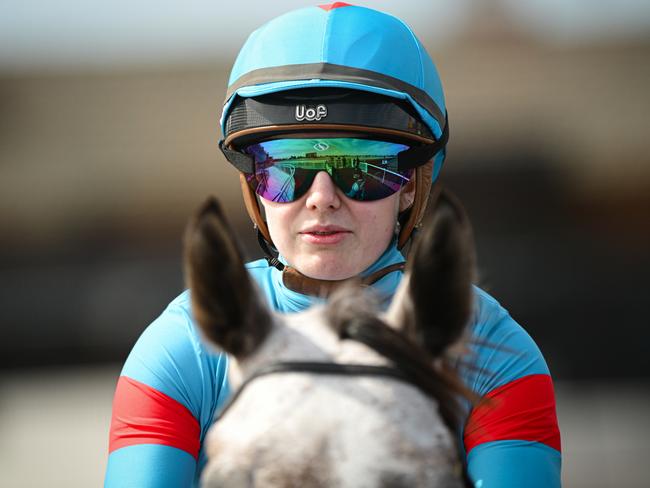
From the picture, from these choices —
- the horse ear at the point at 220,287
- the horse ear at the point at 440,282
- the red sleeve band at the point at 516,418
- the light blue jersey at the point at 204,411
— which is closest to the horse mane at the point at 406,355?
the horse ear at the point at 440,282

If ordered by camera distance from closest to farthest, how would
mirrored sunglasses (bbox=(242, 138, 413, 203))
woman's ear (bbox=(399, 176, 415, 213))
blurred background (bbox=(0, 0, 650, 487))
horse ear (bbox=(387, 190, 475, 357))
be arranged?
horse ear (bbox=(387, 190, 475, 357)), mirrored sunglasses (bbox=(242, 138, 413, 203)), woman's ear (bbox=(399, 176, 415, 213)), blurred background (bbox=(0, 0, 650, 487))

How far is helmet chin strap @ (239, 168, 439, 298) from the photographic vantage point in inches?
88.3

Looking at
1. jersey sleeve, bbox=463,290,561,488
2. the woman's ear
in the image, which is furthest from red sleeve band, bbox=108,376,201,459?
the woman's ear

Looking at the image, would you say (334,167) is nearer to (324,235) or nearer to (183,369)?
(324,235)

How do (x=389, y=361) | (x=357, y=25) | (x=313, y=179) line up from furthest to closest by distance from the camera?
(x=357, y=25), (x=313, y=179), (x=389, y=361)

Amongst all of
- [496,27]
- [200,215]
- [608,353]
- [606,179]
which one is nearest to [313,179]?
[200,215]

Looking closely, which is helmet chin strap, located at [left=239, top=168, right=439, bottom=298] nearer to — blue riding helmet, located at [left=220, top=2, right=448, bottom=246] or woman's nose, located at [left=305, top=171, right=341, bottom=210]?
blue riding helmet, located at [left=220, top=2, right=448, bottom=246]

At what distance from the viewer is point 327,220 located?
2.10 meters

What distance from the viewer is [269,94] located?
218cm

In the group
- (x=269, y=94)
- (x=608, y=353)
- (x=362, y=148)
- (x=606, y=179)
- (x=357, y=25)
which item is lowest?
(x=608, y=353)

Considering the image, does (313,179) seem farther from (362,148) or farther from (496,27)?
(496,27)

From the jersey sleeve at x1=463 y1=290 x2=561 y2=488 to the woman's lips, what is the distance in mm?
367

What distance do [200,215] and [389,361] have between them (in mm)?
401

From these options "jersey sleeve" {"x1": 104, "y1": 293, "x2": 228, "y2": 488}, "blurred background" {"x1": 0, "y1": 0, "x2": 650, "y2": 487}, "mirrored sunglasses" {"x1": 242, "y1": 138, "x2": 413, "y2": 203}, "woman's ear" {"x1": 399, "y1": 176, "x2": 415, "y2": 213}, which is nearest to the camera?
"jersey sleeve" {"x1": 104, "y1": 293, "x2": 228, "y2": 488}
